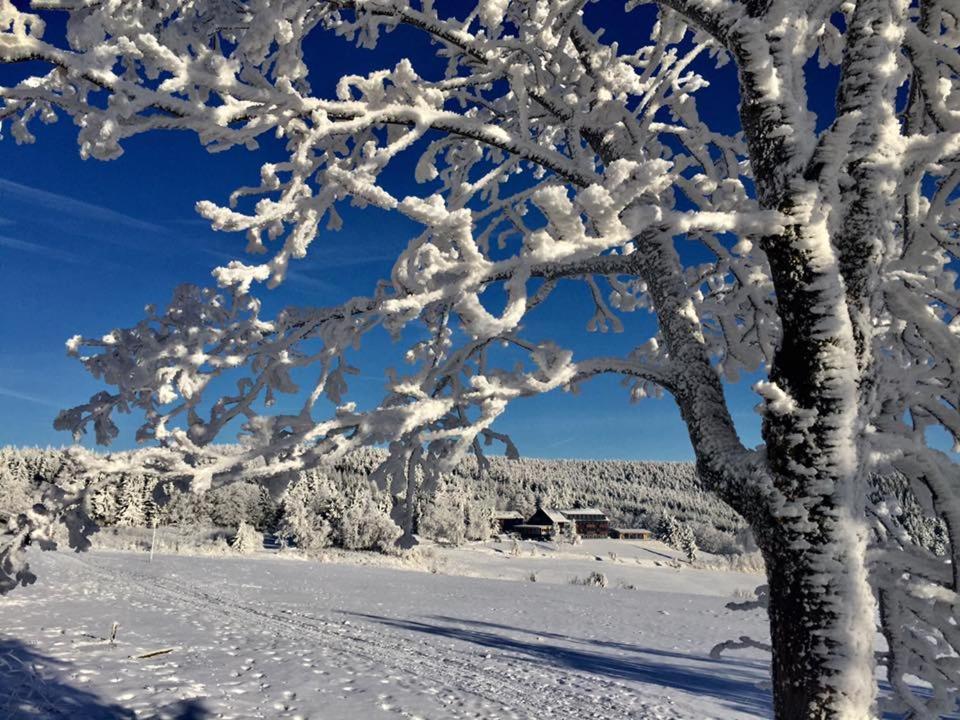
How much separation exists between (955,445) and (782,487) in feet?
4.70

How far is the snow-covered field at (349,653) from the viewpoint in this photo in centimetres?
738

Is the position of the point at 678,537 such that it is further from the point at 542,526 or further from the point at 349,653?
the point at 349,653

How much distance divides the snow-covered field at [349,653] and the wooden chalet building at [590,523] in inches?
2536

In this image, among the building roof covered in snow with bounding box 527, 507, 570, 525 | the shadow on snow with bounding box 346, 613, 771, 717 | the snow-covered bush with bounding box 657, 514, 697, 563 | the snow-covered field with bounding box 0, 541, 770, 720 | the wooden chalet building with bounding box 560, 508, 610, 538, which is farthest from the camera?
the wooden chalet building with bounding box 560, 508, 610, 538

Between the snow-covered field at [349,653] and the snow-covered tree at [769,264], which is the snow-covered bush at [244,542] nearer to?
Answer: the snow-covered field at [349,653]

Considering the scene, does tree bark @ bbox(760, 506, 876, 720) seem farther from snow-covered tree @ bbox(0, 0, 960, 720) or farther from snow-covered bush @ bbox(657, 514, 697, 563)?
snow-covered bush @ bbox(657, 514, 697, 563)

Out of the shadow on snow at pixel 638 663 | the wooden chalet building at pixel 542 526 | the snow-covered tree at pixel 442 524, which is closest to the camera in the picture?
the shadow on snow at pixel 638 663

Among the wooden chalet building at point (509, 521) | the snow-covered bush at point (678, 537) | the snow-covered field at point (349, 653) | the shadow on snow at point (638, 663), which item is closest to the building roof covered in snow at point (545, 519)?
the wooden chalet building at point (509, 521)

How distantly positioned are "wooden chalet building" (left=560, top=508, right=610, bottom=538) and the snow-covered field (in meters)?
64.4

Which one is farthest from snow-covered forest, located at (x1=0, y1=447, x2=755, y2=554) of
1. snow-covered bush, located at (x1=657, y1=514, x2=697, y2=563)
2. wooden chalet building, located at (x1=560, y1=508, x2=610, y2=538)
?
wooden chalet building, located at (x1=560, y1=508, x2=610, y2=538)

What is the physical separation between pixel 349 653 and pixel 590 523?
7874cm

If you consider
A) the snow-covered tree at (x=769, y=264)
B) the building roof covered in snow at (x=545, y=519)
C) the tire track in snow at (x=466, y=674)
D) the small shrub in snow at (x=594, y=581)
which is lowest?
the small shrub in snow at (x=594, y=581)

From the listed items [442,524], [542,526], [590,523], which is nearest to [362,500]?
[442,524]

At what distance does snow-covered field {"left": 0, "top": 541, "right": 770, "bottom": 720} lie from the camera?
24.2 ft
